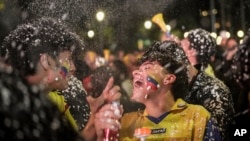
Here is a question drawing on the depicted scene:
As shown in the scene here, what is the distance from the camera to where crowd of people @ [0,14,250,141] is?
6.58 feet

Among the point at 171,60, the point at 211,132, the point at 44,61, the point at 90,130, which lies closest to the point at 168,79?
the point at 171,60

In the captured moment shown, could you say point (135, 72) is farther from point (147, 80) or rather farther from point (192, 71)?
point (192, 71)

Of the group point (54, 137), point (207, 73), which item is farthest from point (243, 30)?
point (54, 137)

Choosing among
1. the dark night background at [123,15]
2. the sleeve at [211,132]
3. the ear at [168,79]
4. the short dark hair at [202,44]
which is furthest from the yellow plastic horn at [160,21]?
the sleeve at [211,132]

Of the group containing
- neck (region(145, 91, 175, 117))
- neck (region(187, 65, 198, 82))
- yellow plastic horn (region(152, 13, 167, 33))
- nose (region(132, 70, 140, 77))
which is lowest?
neck (region(145, 91, 175, 117))

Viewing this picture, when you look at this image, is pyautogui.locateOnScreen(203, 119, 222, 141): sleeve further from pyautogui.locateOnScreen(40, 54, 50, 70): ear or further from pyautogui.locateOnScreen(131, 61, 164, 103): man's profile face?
pyautogui.locateOnScreen(40, 54, 50, 70): ear

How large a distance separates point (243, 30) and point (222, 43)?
112 millimetres

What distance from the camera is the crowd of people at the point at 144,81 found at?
2006mm

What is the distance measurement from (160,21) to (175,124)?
49cm

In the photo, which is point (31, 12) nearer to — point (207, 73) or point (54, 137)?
point (207, 73)

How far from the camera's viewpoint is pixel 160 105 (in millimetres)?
2049

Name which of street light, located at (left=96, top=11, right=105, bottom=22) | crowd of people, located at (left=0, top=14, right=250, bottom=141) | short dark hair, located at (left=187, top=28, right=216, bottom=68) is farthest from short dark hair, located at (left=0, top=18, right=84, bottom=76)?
short dark hair, located at (left=187, top=28, right=216, bottom=68)

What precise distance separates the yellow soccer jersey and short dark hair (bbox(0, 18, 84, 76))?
1.41 feet

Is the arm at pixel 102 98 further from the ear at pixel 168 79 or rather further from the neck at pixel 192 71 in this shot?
the neck at pixel 192 71
